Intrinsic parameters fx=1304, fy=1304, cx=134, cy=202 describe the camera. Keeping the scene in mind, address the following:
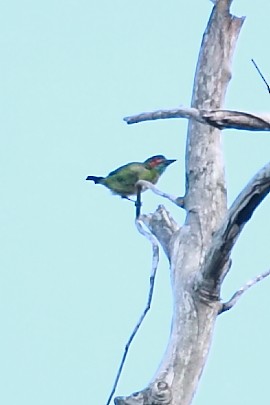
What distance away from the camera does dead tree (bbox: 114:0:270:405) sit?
17.4 feet

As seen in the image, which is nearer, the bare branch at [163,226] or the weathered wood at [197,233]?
the weathered wood at [197,233]

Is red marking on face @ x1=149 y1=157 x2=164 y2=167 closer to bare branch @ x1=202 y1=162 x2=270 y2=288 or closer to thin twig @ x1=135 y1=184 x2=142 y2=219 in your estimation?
thin twig @ x1=135 y1=184 x2=142 y2=219

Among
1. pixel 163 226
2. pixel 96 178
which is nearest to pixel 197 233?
pixel 163 226

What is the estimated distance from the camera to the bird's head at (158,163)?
8695 millimetres

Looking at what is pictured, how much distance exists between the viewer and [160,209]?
6.44 metres

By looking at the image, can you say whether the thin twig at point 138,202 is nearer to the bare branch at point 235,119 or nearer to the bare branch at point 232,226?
the bare branch at point 232,226

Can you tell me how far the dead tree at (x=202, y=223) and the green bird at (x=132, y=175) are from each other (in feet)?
5.78

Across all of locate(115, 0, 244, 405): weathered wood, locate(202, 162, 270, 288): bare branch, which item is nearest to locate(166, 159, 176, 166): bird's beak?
locate(115, 0, 244, 405): weathered wood

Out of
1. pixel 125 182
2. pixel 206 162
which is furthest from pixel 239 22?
pixel 125 182

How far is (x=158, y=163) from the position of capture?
8.74 meters

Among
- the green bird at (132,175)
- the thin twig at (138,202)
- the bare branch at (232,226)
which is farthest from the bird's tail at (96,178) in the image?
the bare branch at (232,226)

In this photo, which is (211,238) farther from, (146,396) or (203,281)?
(146,396)

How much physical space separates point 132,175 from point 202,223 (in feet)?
8.65

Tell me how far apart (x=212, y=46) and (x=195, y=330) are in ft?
4.72
